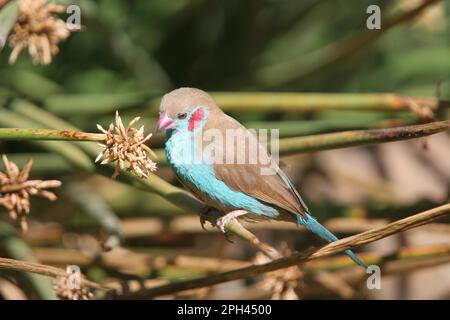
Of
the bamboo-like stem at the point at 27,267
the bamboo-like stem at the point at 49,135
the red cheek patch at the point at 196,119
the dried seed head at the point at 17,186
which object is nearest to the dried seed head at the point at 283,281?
the red cheek patch at the point at 196,119

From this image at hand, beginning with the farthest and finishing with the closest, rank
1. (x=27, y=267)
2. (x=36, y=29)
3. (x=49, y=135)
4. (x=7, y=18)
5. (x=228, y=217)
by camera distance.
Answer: (x=228, y=217), (x=36, y=29), (x=7, y=18), (x=27, y=267), (x=49, y=135)

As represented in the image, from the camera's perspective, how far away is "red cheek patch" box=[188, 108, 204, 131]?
2521 millimetres

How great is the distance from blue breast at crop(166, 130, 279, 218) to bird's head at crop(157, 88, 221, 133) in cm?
4

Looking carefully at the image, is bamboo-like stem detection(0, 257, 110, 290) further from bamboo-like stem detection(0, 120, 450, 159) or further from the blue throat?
the blue throat

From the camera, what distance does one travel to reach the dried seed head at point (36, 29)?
230cm

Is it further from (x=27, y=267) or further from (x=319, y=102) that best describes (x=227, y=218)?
(x=27, y=267)

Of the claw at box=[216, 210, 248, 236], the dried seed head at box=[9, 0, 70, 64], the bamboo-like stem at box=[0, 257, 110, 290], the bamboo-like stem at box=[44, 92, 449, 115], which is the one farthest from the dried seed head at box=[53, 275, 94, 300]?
the bamboo-like stem at box=[44, 92, 449, 115]

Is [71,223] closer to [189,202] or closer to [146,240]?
[146,240]

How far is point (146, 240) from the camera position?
3357 mm

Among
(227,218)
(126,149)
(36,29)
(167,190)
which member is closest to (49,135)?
(126,149)

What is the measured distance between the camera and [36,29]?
234cm

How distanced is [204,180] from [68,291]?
1.82 ft

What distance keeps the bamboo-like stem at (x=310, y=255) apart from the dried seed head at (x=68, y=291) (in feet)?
0.57
